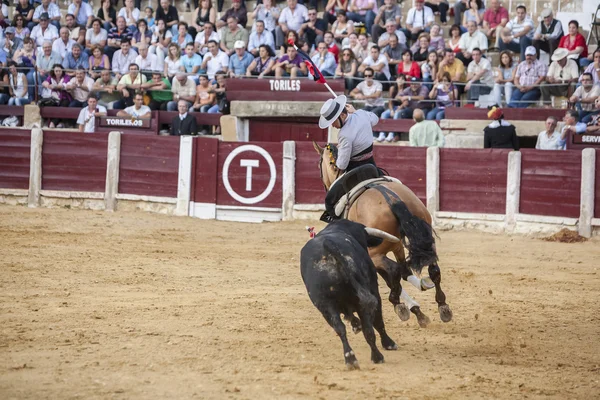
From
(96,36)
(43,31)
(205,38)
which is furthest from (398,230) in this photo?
(43,31)

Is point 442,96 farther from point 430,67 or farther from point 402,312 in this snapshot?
point 402,312

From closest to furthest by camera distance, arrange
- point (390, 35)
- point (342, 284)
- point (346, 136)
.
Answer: point (342, 284) < point (346, 136) < point (390, 35)

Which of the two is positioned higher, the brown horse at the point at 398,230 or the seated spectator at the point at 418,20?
the seated spectator at the point at 418,20

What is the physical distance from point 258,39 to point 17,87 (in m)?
5.12

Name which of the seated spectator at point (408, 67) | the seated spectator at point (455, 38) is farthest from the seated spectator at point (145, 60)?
the seated spectator at point (455, 38)

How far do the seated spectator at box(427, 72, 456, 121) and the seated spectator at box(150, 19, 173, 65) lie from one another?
573 centimetres

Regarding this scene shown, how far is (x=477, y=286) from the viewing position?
10.2 meters

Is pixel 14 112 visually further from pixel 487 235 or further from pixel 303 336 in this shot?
pixel 303 336

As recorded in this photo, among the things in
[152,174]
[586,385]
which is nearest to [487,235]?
[152,174]

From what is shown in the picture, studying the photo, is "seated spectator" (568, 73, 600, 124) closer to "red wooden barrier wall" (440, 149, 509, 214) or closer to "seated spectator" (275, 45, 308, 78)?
"red wooden barrier wall" (440, 149, 509, 214)

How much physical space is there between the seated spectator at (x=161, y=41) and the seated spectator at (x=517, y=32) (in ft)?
22.1

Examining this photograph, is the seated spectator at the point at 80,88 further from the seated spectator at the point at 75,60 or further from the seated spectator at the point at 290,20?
the seated spectator at the point at 290,20

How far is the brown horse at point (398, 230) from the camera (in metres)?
7.50

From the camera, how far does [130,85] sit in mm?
17859
